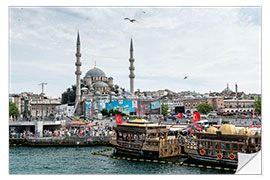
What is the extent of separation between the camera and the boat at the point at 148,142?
43.5ft

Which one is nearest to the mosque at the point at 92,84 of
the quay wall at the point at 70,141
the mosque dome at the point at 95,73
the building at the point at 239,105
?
the mosque dome at the point at 95,73

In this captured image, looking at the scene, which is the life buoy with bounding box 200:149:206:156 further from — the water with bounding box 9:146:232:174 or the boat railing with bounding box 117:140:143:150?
the boat railing with bounding box 117:140:143:150

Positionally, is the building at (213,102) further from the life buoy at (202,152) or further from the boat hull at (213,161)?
the life buoy at (202,152)

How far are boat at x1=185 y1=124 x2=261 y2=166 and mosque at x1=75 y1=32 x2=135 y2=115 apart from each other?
35029mm

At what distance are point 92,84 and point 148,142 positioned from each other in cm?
4498

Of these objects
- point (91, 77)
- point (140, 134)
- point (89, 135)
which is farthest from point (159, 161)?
point (91, 77)

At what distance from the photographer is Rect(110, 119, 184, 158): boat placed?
13250 mm

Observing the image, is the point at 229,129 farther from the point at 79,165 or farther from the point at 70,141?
the point at 70,141

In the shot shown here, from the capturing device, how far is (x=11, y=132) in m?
20.9

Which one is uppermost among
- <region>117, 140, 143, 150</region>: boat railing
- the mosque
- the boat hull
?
Answer: the mosque

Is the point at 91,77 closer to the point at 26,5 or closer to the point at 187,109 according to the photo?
the point at 187,109

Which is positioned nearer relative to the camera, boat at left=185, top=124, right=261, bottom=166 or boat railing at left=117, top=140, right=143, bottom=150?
boat at left=185, top=124, right=261, bottom=166

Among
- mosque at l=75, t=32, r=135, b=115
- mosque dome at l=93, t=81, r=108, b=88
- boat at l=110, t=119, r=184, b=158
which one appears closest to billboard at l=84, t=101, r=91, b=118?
mosque at l=75, t=32, r=135, b=115

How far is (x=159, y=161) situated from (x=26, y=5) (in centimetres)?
800
